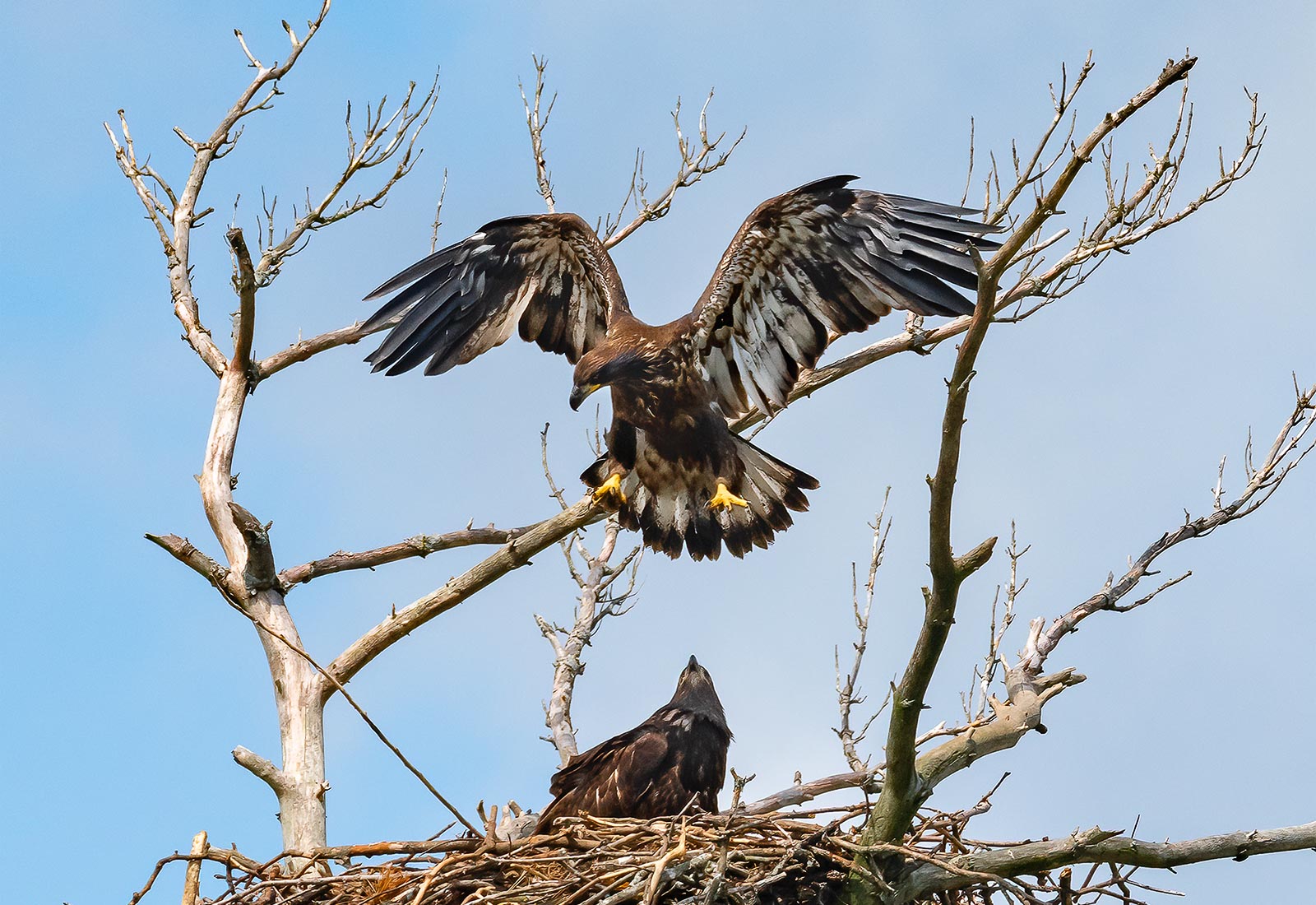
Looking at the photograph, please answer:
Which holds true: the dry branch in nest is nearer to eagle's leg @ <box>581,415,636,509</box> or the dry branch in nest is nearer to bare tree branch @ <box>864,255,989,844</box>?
bare tree branch @ <box>864,255,989,844</box>

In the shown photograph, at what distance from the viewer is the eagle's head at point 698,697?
21.9 ft

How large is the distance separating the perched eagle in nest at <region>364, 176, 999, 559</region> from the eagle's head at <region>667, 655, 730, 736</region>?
1221mm

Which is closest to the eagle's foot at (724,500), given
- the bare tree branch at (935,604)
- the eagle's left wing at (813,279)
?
the eagle's left wing at (813,279)

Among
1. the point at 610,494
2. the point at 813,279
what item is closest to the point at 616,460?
the point at 610,494

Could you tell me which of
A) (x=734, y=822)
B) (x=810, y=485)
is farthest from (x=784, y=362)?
(x=734, y=822)

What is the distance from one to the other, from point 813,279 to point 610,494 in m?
1.68

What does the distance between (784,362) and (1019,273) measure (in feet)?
4.53

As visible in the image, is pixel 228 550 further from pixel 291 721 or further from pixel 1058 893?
pixel 1058 893

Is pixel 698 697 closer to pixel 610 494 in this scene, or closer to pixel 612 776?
pixel 612 776

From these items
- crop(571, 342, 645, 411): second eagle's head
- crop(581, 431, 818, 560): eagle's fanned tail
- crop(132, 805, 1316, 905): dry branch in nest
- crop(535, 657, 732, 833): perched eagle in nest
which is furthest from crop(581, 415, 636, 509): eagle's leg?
crop(132, 805, 1316, 905): dry branch in nest

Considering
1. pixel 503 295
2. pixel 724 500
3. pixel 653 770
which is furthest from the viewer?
pixel 503 295

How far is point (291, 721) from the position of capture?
24.1ft

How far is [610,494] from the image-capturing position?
7.89 m

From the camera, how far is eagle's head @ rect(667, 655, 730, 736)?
6.69 m
